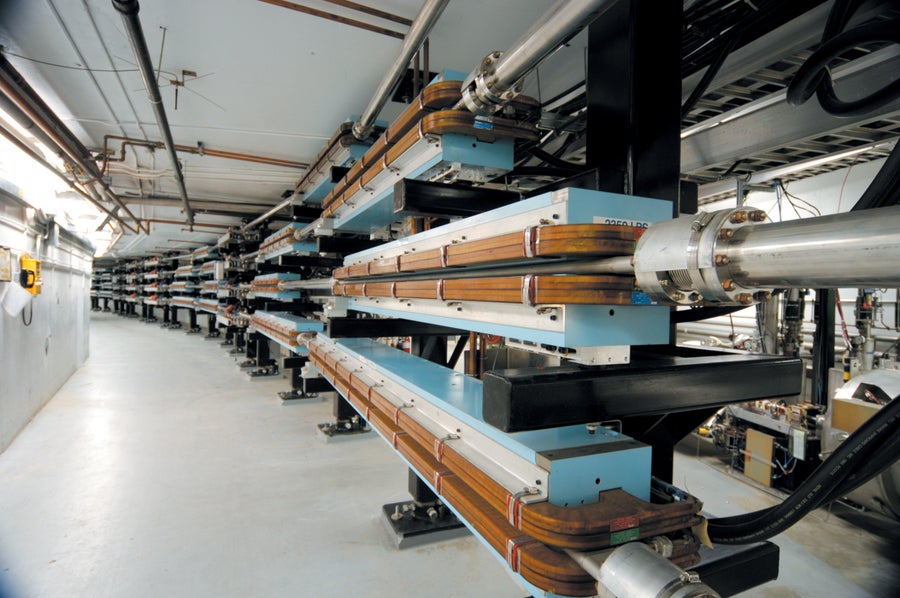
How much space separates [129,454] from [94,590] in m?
1.85

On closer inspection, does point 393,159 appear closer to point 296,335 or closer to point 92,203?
point 296,335

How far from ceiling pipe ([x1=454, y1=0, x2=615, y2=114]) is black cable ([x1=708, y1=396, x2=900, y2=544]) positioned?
1.06 m

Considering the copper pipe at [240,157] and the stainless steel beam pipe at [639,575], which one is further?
the copper pipe at [240,157]

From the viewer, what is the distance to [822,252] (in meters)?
0.69

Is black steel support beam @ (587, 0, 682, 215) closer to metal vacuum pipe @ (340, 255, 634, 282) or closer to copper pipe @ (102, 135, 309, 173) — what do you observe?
metal vacuum pipe @ (340, 255, 634, 282)

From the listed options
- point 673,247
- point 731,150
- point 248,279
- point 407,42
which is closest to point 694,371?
point 673,247

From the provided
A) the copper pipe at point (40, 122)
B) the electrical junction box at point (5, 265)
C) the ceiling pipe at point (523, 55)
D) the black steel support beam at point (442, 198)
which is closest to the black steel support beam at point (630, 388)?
the ceiling pipe at point (523, 55)

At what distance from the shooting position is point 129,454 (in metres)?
3.69

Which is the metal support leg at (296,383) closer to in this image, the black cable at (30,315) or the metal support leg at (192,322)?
the black cable at (30,315)

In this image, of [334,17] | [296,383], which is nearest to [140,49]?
[334,17]

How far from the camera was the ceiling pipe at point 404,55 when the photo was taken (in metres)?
1.69

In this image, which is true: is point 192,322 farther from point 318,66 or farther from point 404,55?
point 404,55

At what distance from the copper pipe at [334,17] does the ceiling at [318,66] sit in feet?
0.10

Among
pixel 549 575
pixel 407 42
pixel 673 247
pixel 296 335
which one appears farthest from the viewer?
pixel 296 335
